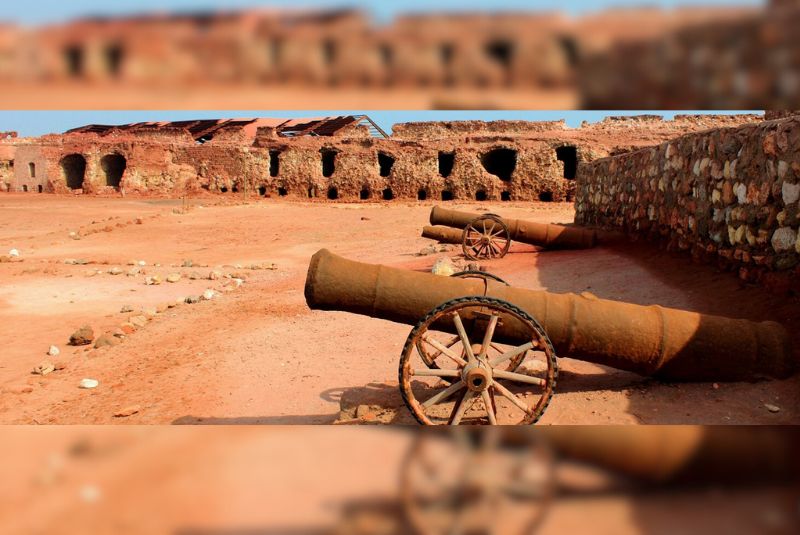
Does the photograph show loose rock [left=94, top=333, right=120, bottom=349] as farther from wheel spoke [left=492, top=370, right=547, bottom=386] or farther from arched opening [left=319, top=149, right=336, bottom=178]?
arched opening [left=319, top=149, right=336, bottom=178]

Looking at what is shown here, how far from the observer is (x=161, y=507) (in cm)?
127

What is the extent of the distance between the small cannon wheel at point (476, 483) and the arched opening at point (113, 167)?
1325 inches

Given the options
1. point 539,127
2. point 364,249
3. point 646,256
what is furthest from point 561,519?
point 539,127

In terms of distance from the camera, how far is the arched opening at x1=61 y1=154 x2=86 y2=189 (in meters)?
31.7

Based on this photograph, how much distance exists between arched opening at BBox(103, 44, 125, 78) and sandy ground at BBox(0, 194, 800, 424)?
3507mm

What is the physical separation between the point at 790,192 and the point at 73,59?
5.52 meters

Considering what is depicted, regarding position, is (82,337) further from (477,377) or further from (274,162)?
(274,162)

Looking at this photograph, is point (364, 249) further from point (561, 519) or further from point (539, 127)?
point (539, 127)

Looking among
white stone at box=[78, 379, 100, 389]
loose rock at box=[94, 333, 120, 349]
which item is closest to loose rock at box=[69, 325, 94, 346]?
loose rock at box=[94, 333, 120, 349]

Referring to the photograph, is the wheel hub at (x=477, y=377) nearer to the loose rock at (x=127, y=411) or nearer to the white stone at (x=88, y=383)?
the loose rock at (x=127, y=411)

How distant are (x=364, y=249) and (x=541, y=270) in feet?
18.5

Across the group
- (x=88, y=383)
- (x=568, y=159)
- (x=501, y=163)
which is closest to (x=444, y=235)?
(x=88, y=383)

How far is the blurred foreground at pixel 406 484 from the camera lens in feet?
4.13

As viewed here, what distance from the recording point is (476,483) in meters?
1.80
